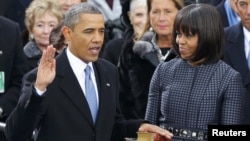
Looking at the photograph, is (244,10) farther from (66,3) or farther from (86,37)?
A: (66,3)

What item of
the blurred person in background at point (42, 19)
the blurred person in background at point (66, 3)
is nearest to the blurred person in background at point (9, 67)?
the blurred person in background at point (42, 19)

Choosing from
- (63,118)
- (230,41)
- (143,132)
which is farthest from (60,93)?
(230,41)

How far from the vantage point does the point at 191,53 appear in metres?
7.79

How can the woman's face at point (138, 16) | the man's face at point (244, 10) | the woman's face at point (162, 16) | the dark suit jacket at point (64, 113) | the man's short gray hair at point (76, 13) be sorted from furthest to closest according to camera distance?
the woman's face at point (138, 16), the woman's face at point (162, 16), the man's face at point (244, 10), the man's short gray hair at point (76, 13), the dark suit jacket at point (64, 113)

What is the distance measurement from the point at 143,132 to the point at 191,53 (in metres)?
0.73

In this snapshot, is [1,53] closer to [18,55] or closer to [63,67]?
[18,55]

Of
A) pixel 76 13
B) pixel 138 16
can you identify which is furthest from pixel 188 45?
pixel 138 16

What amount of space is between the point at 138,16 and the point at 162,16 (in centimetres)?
175

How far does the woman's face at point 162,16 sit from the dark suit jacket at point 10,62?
1273 mm

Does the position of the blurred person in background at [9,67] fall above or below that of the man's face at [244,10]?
below

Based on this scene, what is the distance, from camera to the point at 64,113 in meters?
7.66

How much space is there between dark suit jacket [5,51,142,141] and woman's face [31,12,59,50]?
9.33 ft

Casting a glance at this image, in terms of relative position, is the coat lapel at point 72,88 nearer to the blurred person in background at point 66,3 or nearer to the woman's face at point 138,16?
the woman's face at point 138,16

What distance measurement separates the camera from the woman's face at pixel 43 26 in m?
10.7
